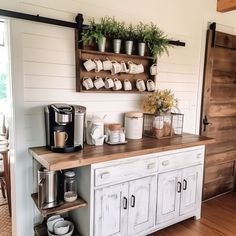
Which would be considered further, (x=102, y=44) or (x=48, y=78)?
(x=102, y=44)

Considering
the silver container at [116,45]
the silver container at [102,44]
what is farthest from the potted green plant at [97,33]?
the silver container at [116,45]

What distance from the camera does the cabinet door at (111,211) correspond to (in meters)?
1.91

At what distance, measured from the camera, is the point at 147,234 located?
2.29m

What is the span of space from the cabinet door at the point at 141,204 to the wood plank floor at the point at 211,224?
1.03 ft

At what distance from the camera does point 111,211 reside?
198cm

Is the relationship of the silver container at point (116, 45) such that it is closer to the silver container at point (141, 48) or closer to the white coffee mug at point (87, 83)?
the silver container at point (141, 48)

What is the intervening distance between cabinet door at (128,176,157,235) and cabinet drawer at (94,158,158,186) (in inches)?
2.8

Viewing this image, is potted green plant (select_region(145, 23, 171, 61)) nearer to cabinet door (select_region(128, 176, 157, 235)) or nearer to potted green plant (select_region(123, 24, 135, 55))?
potted green plant (select_region(123, 24, 135, 55))

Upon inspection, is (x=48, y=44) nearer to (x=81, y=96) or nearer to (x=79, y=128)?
(x=81, y=96)

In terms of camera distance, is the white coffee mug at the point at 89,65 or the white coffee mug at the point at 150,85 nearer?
the white coffee mug at the point at 89,65

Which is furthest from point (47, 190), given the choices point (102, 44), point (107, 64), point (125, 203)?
point (102, 44)

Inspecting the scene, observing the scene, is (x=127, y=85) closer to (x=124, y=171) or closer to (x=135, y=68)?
(x=135, y=68)

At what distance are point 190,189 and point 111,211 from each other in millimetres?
969

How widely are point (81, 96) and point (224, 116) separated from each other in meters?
2.04
